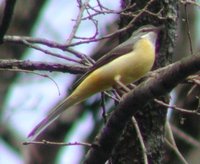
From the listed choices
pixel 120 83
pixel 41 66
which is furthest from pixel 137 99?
pixel 41 66

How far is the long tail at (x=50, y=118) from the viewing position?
4820 millimetres

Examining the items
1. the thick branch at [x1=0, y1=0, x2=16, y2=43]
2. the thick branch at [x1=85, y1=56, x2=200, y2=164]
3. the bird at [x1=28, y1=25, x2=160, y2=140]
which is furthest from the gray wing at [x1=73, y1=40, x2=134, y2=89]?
the thick branch at [x1=85, y1=56, x2=200, y2=164]

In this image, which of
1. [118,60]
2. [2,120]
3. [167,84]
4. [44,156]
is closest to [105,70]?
[118,60]

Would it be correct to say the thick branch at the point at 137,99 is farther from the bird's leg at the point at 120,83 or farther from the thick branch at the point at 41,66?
the thick branch at the point at 41,66

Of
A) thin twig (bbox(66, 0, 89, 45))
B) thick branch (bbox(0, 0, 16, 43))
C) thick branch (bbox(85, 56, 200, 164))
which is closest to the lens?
thick branch (bbox(85, 56, 200, 164))

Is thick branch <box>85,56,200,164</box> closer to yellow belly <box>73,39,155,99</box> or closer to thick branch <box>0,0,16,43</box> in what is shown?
yellow belly <box>73,39,155,99</box>

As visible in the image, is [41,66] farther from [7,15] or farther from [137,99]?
[137,99]

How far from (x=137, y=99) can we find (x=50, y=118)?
0.92 meters

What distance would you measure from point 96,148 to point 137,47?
3.62 ft

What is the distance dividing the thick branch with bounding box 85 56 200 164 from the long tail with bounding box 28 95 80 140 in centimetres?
44

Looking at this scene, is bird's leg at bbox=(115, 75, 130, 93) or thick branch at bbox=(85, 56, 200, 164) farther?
bird's leg at bbox=(115, 75, 130, 93)

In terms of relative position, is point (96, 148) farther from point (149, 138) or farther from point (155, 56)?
point (155, 56)

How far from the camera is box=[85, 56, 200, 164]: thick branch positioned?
4012 millimetres

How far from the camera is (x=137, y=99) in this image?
4.29m
